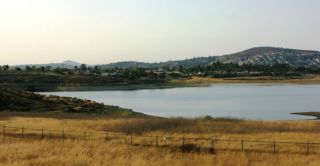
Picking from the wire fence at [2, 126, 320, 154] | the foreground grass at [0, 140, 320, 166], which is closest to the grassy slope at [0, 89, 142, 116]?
the wire fence at [2, 126, 320, 154]

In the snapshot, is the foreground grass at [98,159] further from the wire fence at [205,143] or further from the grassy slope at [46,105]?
the grassy slope at [46,105]

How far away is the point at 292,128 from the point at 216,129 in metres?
9.20

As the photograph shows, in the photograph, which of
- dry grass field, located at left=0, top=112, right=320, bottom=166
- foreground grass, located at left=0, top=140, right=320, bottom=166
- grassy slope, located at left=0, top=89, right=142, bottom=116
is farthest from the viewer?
grassy slope, located at left=0, top=89, right=142, bottom=116

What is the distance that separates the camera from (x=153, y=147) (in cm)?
3628

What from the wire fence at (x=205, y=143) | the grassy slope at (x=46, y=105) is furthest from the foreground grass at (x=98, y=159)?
the grassy slope at (x=46, y=105)

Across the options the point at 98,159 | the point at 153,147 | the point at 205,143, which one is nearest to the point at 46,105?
the point at 205,143

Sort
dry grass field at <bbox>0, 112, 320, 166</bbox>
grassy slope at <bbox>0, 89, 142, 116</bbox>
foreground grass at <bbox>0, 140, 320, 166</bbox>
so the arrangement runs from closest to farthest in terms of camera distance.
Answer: foreground grass at <bbox>0, 140, 320, 166</bbox>
dry grass field at <bbox>0, 112, 320, 166</bbox>
grassy slope at <bbox>0, 89, 142, 116</bbox>

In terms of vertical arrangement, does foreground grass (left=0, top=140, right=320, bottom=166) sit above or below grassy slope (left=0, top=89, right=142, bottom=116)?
above

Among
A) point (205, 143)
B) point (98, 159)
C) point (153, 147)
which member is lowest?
point (205, 143)

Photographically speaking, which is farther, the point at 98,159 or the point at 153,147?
the point at 153,147

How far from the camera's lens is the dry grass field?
25594 mm

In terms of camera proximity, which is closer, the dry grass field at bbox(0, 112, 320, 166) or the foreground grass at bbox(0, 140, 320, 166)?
the foreground grass at bbox(0, 140, 320, 166)

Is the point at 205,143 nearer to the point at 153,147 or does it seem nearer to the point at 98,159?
the point at 153,147

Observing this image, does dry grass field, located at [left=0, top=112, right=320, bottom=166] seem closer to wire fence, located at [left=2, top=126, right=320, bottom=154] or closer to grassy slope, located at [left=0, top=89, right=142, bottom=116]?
wire fence, located at [left=2, top=126, right=320, bottom=154]
